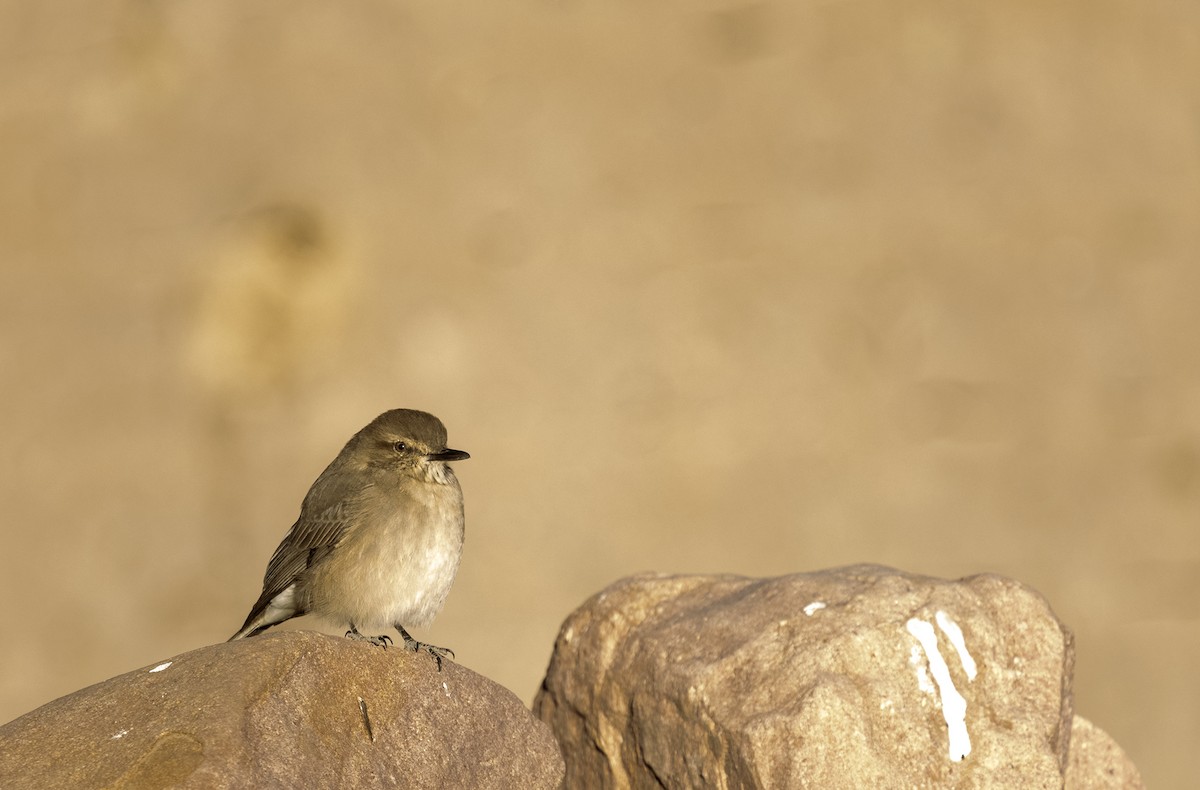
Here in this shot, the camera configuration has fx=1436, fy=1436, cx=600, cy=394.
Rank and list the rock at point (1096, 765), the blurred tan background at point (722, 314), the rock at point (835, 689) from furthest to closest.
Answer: the blurred tan background at point (722, 314)
the rock at point (1096, 765)
the rock at point (835, 689)

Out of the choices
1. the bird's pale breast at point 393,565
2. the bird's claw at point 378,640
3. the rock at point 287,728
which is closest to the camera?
the rock at point 287,728

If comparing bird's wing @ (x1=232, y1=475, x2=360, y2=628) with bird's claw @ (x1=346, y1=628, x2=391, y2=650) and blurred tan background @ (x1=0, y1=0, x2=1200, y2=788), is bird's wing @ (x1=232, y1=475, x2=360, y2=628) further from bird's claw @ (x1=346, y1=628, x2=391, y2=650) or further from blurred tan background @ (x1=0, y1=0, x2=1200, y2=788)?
blurred tan background @ (x1=0, y1=0, x2=1200, y2=788)

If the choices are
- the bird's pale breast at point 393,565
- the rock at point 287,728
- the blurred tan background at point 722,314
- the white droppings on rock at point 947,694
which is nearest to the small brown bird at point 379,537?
the bird's pale breast at point 393,565

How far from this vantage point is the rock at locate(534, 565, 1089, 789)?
17.2ft

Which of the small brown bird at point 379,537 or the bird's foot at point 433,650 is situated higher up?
the small brown bird at point 379,537

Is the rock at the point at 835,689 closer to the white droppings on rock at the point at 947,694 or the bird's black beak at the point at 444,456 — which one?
the white droppings on rock at the point at 947,694

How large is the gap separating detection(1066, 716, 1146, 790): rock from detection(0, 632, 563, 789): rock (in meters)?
2.39

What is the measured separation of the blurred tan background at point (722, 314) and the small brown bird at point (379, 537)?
661 cm

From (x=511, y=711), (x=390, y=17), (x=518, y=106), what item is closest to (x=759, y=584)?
(x=511, y=711)

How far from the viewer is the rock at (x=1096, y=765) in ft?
20.6

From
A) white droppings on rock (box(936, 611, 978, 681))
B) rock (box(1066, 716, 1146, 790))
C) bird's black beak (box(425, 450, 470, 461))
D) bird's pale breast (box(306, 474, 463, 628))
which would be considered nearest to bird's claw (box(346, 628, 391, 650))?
bird's pale breast (box(306, 474, 463, 628))

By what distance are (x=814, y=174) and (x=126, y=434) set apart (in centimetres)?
725

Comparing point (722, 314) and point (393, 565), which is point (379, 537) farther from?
point (722, 314)

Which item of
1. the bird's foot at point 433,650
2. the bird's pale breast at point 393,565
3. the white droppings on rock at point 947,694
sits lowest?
the white droppings on rock at point 947,694
